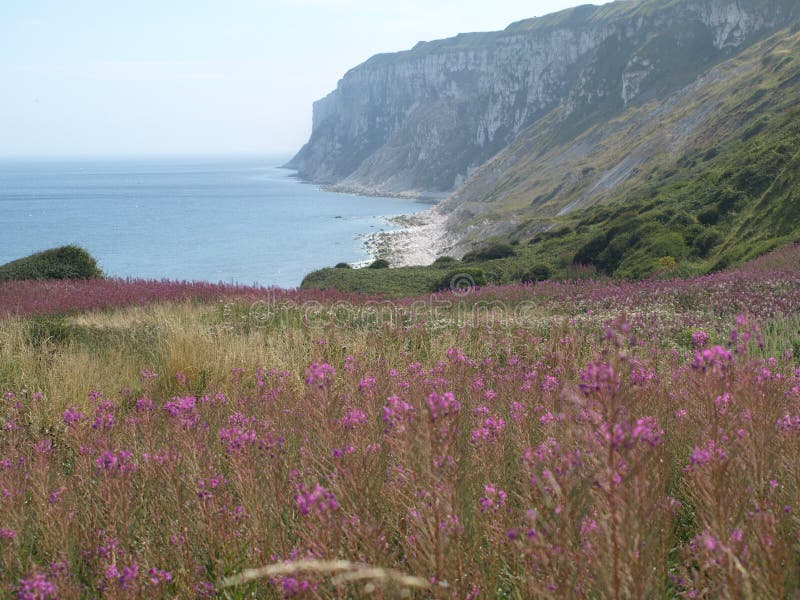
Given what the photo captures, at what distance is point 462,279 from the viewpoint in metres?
27.1

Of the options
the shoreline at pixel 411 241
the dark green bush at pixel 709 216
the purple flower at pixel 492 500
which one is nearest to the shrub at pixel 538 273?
the dark green bush at pixel 709 216

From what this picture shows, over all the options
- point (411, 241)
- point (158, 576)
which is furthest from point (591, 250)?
point (411, 241)

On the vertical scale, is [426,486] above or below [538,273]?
above

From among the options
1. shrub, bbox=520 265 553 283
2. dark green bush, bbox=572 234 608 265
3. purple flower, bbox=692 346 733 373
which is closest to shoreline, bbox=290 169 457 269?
shrub, bbox=520 265 553 283

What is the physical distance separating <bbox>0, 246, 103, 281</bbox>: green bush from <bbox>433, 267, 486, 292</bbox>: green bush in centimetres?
1366

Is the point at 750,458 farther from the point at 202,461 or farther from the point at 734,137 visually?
the point at 734,137

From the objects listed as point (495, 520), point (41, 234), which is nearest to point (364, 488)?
point (495, 520)

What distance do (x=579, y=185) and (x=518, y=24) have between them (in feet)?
454

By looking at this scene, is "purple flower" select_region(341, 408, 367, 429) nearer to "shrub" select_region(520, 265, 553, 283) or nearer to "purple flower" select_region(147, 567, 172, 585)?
"purple flower" select_region(147, 567, 172, 585)

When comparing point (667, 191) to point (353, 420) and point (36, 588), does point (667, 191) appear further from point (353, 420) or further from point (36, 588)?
point (36, 588)

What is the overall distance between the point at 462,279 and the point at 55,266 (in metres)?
15.6

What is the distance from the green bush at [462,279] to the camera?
26.7 meters

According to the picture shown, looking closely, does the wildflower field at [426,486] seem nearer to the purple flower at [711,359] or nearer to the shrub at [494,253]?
the purple flower at [711,359]

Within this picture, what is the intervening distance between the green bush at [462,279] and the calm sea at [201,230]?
9876 mm
